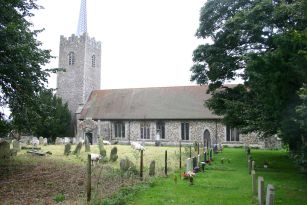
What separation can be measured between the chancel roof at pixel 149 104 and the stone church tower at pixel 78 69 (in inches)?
71.7

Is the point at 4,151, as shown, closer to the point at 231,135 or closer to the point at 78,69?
the point at 231,135

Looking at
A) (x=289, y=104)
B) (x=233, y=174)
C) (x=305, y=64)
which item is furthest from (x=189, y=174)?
(x=305, y=64)

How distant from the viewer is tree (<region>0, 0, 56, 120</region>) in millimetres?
11688

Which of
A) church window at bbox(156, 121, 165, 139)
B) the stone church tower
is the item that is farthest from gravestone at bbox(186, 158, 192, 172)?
the stone church tower

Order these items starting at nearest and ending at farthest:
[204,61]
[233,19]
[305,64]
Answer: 1. [305,64]
2. [233,19]
3. [204,61]

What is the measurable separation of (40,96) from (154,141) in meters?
24.5

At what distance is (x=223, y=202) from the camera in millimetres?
9422

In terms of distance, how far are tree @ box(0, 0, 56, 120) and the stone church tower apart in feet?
96.5

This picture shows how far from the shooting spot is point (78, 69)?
44312 mm

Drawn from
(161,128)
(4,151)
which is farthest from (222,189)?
A: (161,128)

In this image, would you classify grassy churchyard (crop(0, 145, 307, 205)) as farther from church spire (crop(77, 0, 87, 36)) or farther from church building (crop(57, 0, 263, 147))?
church spire (crop(77, 0, 87, 36))

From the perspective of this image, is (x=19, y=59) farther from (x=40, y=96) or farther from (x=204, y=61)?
(x=204, y=61)

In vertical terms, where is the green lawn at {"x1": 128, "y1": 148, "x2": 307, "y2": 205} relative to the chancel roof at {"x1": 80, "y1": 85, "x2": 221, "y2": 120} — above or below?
below

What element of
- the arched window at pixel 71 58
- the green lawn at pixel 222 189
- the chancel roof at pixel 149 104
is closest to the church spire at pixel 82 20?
the arched window at pixel 71 58
